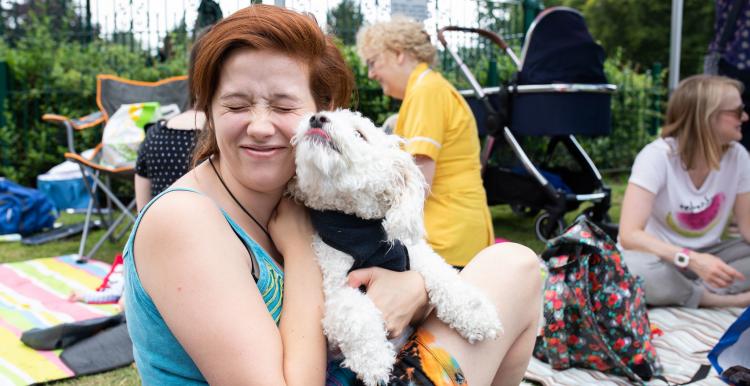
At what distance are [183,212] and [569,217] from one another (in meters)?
5.83

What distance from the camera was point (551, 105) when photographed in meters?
5.08

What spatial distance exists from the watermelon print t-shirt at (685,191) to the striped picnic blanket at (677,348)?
40cm

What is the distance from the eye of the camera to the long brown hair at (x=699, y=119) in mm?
3482

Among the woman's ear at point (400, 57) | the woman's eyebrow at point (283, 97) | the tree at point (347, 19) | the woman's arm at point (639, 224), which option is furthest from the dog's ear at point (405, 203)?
the tree at point (347, 19)

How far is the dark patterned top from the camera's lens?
3461 millimetres

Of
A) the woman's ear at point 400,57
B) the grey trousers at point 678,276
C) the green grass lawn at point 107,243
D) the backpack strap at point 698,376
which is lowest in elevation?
the green grass lawn at point 107,243

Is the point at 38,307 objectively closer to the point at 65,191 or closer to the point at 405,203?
the point at 405,203

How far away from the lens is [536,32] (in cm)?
519

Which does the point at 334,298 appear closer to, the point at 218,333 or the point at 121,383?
the point at 218,333

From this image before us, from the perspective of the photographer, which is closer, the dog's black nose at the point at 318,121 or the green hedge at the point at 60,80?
the dog's black nose at the point at 318,121

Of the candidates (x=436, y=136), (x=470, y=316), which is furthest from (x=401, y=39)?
(x=470, y=316)

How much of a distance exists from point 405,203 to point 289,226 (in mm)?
292

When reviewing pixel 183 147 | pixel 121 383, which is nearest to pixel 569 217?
pixel 183 147

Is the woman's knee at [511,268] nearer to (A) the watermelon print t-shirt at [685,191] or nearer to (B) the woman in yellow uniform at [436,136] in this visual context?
(B) the woman in yellow uniform at [436,136]
